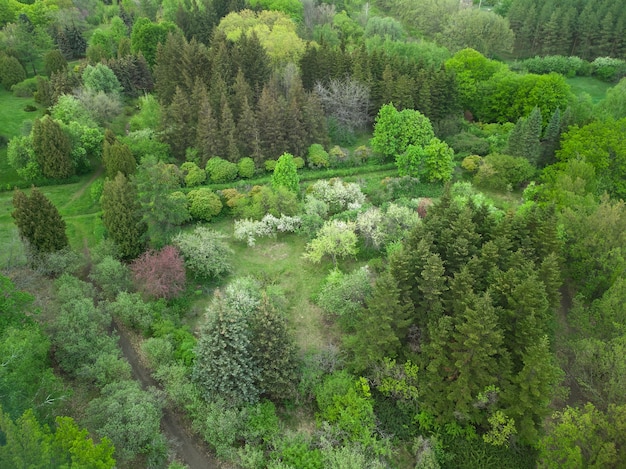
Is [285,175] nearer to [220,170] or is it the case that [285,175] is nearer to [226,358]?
[220,170]

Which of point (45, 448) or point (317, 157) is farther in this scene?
point (317, 157)

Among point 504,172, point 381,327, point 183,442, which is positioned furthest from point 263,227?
point 504,172

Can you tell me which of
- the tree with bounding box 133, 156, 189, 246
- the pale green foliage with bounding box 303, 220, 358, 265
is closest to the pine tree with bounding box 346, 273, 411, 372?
the pale green foliage with bounding box 303, 220, 358, 265

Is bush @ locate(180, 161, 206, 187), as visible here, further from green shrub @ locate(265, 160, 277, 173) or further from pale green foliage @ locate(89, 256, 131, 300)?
pale green foliage @ locate(89, 256, 131, 300)

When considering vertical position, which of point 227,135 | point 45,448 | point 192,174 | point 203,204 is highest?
point 45,448

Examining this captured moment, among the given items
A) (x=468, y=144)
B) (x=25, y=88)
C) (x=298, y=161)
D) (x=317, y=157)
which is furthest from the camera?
(x=25, y=88)

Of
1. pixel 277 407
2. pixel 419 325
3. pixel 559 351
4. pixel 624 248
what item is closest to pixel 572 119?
pixel 624 248

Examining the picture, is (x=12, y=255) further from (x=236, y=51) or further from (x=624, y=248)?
(x=624, y=248)
